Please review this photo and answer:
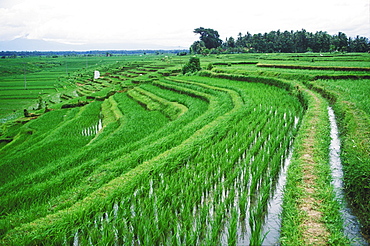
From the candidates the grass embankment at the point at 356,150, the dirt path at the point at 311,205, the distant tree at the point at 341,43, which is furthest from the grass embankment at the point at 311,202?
the distant tree at the point at 341,43

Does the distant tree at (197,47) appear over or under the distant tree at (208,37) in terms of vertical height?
under

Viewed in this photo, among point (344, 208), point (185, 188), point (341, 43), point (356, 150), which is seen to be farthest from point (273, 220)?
point (341, 43)

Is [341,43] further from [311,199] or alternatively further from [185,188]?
[185,188]

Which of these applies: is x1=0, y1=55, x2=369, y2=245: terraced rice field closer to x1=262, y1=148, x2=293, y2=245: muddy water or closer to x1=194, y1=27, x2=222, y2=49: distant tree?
x1=262, y1=148, x2=293, y2=245: muddy water

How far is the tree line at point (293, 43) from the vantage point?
47438 mm

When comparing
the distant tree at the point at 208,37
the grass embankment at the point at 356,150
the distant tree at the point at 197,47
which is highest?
the distant tree at the point at 208,37

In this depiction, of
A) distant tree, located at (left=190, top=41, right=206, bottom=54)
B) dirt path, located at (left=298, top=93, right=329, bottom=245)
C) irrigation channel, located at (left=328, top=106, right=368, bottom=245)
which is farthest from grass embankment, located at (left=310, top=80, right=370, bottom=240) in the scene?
distant tree, located at (left=190, top=41, right=206, bottom=54)

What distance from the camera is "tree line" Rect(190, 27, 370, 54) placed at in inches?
1868

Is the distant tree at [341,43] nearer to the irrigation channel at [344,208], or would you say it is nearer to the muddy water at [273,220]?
the irrigation channel at [344,208]

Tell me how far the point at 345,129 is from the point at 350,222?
333 cm

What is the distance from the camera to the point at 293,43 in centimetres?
5219

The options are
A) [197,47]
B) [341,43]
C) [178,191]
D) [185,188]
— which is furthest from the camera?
[197,47]

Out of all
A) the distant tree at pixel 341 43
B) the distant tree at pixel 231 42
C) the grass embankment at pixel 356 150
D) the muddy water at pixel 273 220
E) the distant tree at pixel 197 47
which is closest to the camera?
the muddy water at pixel 273 220

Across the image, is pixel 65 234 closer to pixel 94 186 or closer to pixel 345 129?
pixel 94 186
